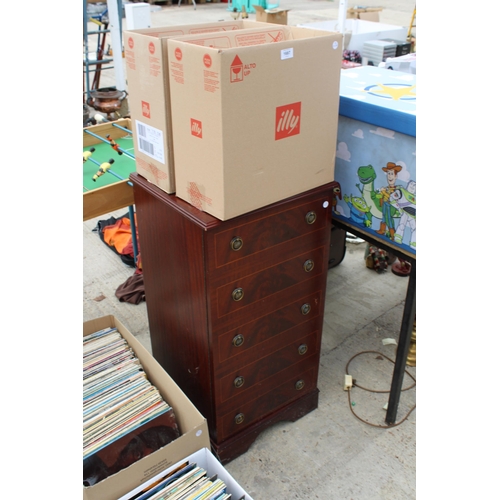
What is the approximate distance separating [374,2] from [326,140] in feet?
44.1

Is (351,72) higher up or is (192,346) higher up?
(351,72)

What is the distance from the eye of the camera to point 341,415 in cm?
202

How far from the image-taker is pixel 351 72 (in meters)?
1.96

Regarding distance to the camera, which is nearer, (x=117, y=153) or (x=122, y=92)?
(x=117, y=153)

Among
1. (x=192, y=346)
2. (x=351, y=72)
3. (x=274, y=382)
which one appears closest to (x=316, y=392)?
(x=274, y=382)

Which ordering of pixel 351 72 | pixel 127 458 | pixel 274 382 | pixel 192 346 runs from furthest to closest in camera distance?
pixel 351 72 → pixel 274 382 → pixel 192 346 → pixel 127 458

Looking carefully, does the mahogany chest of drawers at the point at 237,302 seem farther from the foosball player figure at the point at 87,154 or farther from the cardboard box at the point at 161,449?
the foosball player figure at the point at 87,154

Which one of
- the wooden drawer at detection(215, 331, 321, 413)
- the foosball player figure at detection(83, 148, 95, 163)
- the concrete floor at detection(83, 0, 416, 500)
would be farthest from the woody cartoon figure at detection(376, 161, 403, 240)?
the foosball player figure at detection(83, 148, 95, 163)

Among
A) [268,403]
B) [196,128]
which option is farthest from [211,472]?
[196,128]

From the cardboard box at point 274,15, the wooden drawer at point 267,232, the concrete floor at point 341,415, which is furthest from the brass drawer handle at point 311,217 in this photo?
the cardboard box at point 274,15

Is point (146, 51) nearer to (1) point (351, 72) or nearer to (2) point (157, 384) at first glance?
(1) point (351, 72)

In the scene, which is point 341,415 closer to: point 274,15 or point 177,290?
point 177,290

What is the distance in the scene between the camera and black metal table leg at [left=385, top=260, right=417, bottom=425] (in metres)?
1.68

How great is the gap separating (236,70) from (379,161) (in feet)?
2.08
